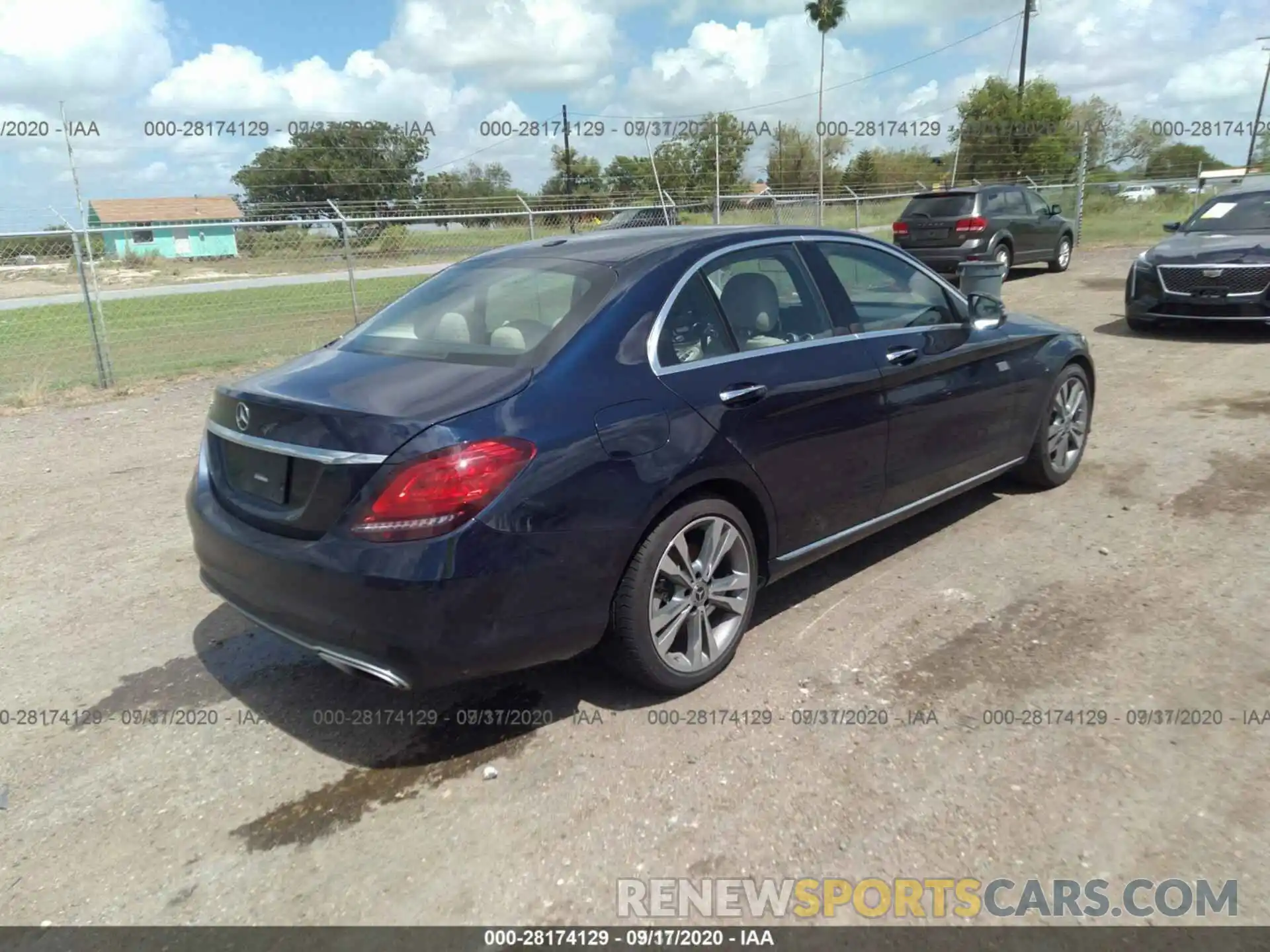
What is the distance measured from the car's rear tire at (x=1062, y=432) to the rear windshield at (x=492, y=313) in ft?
10.0

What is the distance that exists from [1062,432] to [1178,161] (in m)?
65.6

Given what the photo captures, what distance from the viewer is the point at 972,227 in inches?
571

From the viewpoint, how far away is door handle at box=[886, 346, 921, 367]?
410 cm

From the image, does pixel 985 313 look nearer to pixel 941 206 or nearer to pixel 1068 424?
pixel 1068 424

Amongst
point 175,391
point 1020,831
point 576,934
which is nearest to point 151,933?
point 576,934

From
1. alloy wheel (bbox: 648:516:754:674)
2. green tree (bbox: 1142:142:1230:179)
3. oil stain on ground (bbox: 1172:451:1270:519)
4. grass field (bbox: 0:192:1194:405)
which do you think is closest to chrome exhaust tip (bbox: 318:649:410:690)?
alloy wheel (bbox: 648:516:754:674)

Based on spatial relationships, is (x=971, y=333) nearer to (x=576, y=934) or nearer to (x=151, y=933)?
(x=576, y=934)

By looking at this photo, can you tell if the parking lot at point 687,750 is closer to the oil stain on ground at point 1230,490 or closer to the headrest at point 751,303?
the oil stain on ground at point 1230,490

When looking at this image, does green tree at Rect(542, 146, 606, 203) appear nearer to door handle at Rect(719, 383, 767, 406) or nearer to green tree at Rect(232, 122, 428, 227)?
green tree at Rect(232, 122, 428, 227)

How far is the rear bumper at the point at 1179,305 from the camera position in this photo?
30.6 feet

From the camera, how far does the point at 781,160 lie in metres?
46.6

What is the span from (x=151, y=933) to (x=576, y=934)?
1116 mm

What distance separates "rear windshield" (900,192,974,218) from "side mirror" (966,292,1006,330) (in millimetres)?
10685

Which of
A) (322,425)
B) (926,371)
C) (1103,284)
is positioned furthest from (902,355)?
(1103,284)
